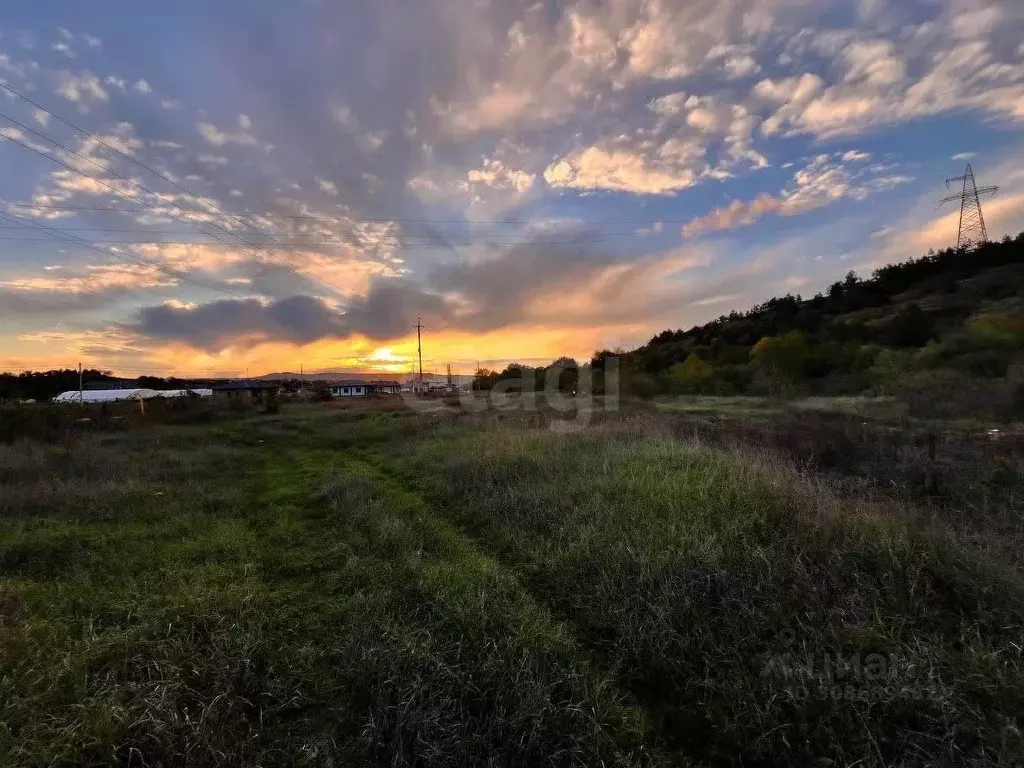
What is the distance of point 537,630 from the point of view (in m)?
3.84

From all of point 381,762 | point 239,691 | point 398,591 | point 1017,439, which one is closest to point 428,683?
point 381,762

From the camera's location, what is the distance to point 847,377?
27.1 m

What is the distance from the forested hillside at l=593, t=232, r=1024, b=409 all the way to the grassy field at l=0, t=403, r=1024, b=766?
53.8 ft

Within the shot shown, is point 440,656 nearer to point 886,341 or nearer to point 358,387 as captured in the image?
point 886,341

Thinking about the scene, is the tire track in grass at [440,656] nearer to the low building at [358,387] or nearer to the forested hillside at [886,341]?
the forested hillside at [886,341]

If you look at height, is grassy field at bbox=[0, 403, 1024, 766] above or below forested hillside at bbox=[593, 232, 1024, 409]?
below

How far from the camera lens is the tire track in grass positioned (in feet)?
8.96

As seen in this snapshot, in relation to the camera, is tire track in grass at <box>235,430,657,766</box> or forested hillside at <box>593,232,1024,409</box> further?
forested hillside at <box>593,232,1024,409</box>

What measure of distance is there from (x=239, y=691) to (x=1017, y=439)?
1446 centimetres

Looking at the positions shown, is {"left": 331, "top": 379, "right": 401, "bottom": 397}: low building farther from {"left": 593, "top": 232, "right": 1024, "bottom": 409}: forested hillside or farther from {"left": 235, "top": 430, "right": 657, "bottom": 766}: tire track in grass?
{"left": 235, "top": 430, "right": 657, "bottom": 766}: tire track in grass

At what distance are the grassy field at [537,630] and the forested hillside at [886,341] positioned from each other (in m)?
16.4

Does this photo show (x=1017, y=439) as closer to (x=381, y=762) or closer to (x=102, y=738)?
(x=381, y=762)

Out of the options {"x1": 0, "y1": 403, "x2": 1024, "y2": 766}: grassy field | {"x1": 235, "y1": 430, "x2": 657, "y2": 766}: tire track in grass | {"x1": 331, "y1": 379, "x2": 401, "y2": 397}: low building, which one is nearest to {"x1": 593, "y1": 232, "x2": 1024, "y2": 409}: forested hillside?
{"x1": 0, "y1": 403, "x2": 1024, "y2": 766}: grassy field

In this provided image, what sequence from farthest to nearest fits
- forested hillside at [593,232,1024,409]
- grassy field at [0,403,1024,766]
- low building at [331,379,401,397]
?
low building at [331,379,401,397]
forested hillside at [593,232,1024,409]
grassy field at [0,403,1024,766]
